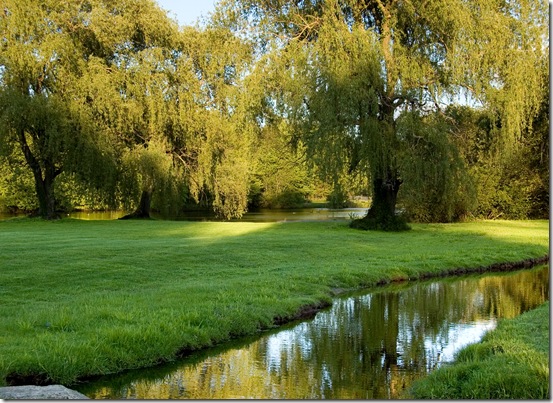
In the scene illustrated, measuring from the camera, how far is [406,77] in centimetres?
2430

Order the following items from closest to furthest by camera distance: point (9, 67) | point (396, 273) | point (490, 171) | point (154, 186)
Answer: point (396, 273), point (9, 67), point (154, 186), point (490, 171)

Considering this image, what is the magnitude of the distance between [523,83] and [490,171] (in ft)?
44.2

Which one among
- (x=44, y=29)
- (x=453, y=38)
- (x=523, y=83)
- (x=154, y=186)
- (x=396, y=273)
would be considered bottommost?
(x=396, y=273)

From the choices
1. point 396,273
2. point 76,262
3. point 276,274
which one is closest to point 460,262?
point 396,273

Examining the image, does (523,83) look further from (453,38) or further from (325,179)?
(325,179)

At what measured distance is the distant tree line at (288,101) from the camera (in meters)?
24.1

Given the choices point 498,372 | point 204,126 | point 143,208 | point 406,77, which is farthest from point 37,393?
point 143,208

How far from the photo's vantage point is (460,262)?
745 inches

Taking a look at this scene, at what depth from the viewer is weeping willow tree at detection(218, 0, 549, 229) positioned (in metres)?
23.8

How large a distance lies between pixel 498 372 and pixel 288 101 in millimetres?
19211

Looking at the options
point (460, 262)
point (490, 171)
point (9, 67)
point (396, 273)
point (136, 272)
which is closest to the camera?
point (136, 272)

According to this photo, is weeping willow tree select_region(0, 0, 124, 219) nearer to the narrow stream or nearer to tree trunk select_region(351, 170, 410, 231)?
tree trunk select_region(351, 170, 410, 231)

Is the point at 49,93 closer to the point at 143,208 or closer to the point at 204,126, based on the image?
the point at 204,126

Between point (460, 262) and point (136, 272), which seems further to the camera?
point (460, 262)
